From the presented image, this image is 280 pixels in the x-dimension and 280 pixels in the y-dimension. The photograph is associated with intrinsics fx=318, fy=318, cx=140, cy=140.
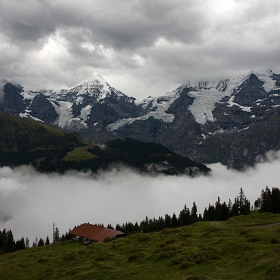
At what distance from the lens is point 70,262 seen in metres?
63.4

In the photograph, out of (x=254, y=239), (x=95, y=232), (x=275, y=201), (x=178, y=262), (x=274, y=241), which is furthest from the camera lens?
(x=275, y=201)

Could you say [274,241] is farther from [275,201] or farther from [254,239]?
[275,201]

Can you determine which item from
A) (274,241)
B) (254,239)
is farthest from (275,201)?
(274,241)

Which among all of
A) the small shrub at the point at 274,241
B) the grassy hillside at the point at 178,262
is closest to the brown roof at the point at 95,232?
the grassy hillside at the point at 178,262

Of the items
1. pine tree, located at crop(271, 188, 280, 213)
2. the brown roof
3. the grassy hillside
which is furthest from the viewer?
pine tree, located at crop(271, 188, 280, 213)

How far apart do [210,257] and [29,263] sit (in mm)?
40702

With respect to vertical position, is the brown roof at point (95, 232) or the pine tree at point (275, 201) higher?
the pine tree at point (275, 201)

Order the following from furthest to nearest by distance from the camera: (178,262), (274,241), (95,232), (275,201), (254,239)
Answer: (275,201) → (95,232) → (254,239) → (274,241) → (178,262)

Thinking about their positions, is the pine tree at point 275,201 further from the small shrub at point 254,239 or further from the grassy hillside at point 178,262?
the small shrub at point 254,239

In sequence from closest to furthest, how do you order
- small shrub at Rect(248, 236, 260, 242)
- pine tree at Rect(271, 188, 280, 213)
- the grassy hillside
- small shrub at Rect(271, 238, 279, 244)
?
the grassy hillside, small shrub at Rect(271, 238, 279, 244), small shrub at Rect(248, 236, 260, 242), pine tree at Rect(271, 188, 280, 213)

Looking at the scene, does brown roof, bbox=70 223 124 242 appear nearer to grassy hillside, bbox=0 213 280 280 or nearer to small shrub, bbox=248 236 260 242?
grassy hillside, bbox=0 213 280 280

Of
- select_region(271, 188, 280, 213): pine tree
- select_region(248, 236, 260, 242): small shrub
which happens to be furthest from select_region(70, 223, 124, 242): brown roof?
select_region(248, 236, 260, 242): small shrub

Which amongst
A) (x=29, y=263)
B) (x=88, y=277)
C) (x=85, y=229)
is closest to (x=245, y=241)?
(x=88, y=277)

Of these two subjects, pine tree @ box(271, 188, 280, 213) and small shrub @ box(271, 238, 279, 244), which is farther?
pine tree @ box(271, 188, 280, 213)
